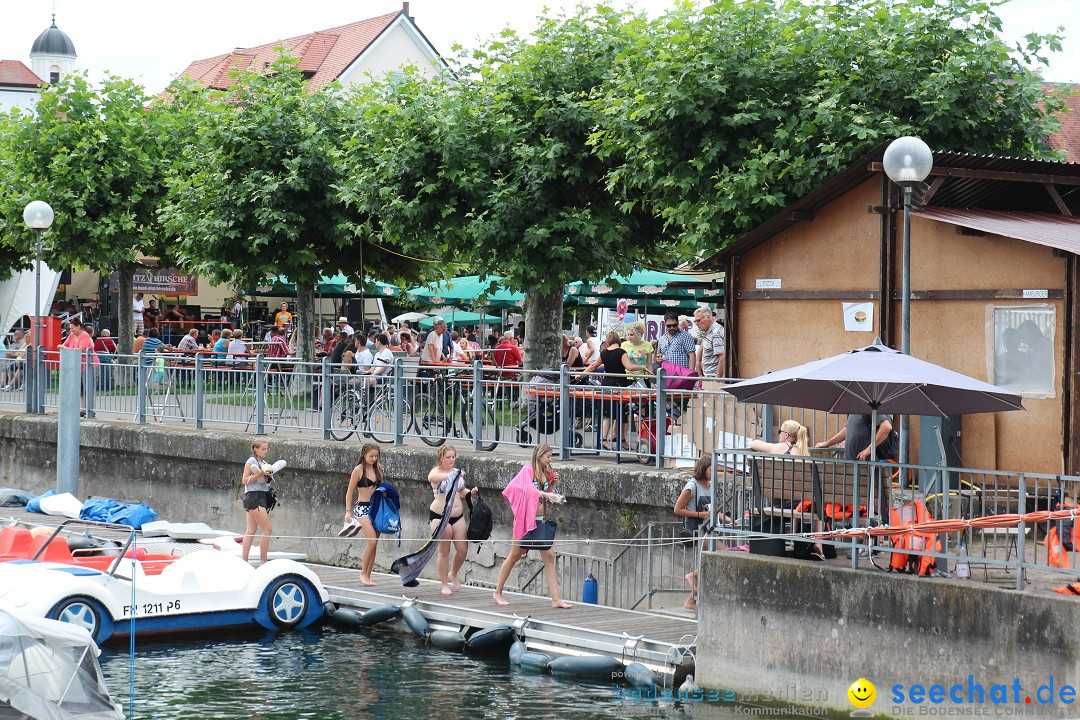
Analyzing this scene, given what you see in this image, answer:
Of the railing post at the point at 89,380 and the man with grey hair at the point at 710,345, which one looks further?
the railing post at the point at 89,380

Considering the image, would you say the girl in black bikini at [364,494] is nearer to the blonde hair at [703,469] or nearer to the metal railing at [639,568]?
the metal railing at [639,568]

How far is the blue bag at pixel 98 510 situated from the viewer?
18016 millimetres

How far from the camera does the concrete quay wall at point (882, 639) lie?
30.2 ft

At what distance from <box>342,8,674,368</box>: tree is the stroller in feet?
13.5

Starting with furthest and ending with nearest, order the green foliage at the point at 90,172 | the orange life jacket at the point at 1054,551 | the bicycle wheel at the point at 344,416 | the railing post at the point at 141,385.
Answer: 1. the green foliage at the point at 90,172
2. the railing post at the point at 141,385
3. the bicycle wheel at the point at 344,416
4. the orange life jacket at the point at 1054,551

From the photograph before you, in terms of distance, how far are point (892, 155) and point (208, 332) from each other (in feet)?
99.3

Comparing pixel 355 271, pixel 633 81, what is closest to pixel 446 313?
pixel 355 271

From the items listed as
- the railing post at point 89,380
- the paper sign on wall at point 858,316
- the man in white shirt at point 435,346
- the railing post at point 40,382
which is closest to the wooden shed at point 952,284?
the paper sign on wall at point 858,316

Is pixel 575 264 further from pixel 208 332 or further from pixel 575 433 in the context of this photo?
pixel 208 332

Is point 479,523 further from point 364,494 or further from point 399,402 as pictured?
point 399,402

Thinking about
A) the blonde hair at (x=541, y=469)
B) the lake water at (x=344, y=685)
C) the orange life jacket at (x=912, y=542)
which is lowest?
the lake water at (x=344, y=685)

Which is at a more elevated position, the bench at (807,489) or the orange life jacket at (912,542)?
the bench at (807,489)

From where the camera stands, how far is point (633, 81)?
17.2m

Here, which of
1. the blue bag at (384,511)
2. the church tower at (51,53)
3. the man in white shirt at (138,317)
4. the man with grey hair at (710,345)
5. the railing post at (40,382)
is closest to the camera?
the blue bag at (384,511)
